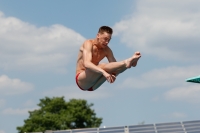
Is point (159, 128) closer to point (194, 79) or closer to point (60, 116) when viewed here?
point (194, 79)

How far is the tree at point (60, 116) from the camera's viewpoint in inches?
2264

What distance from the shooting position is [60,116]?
58969 mm

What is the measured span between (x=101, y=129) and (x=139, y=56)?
16.2 metres

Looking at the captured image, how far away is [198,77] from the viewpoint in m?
23.2

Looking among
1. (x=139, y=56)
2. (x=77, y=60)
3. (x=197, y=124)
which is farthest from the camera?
(x=197, y=124)

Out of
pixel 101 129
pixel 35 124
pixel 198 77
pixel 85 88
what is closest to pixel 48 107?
pixel 35 124

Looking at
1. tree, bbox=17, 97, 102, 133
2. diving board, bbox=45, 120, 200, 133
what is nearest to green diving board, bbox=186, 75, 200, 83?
diving board, bbox=45, 120, 200, 133

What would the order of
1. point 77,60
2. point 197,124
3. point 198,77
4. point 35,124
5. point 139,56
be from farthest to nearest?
1. point 35,124
2. point 197,124
3. point 198,77
4. point 77,60
5. point 139,56

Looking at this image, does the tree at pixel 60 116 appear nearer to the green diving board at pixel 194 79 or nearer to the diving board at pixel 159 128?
the diving board at pixel 159 128

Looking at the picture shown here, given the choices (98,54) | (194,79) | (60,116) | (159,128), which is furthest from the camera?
(60,116)

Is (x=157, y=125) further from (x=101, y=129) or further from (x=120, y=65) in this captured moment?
(x=120, y=65)

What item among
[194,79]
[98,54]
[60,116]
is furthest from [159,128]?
[60,116]

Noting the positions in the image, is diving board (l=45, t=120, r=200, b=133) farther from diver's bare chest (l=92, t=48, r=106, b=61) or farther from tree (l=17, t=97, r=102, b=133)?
tree (l=17, t=97, r=102, b=133)

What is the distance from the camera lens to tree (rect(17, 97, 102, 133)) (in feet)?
189
